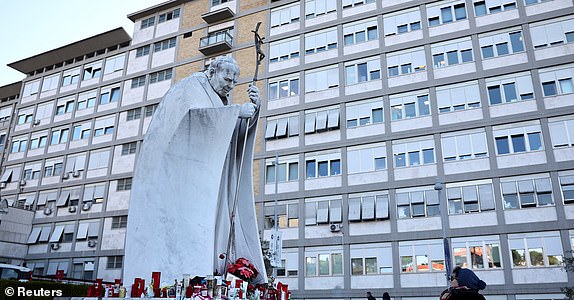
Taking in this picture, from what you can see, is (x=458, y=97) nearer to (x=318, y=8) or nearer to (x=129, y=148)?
(x=318, y=8)

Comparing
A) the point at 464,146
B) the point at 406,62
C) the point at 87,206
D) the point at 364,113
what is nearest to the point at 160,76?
the point at 87,206

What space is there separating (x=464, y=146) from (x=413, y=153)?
9.17 feet

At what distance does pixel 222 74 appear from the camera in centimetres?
831

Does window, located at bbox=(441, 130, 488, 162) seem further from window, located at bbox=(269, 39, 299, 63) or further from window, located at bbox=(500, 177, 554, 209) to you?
window, located at bbox=(269, 39, 299, 63)

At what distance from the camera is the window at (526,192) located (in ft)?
80.0

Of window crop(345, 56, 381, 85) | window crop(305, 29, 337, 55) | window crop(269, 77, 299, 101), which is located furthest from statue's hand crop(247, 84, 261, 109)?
window crop(305, 29, 337, 55)

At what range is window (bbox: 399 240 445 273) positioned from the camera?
1006 inches

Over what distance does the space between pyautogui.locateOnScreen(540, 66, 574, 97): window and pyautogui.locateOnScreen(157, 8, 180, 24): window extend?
28.2m

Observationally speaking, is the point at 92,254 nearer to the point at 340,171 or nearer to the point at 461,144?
the point at 340,171

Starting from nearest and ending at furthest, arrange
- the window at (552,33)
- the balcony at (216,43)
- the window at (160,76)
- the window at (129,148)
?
the window at (552,33)
the balcony at (216,43)
the window at (129,148)
the window at (160,76)

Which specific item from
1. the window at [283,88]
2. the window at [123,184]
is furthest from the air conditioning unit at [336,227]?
the window at [123,184]

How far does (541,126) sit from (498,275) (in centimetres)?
808

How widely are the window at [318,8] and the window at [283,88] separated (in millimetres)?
4848

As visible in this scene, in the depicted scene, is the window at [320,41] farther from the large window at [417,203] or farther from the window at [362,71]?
the large window at [417,203]
